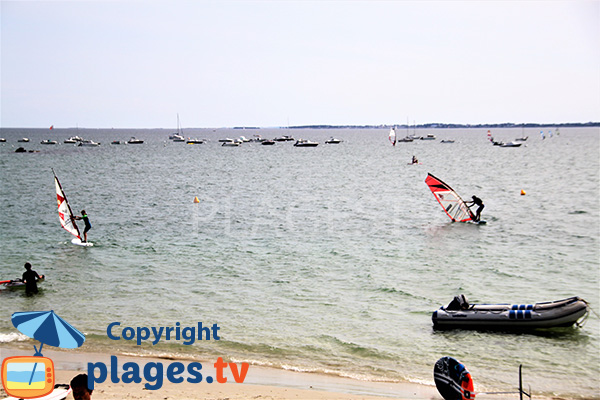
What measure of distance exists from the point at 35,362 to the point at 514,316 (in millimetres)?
12719

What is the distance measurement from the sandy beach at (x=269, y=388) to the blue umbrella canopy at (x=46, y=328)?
2258mm

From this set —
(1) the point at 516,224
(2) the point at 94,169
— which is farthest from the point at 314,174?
(1) the point at 516,224

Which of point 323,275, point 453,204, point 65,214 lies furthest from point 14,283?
point 453,204

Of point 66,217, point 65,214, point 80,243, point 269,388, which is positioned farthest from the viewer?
point 80,243

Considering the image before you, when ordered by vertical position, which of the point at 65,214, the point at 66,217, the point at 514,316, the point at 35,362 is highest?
the point at 35,362

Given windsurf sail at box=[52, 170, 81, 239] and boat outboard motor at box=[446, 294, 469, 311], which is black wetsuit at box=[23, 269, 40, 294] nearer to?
windsurf sail at box=[52, 170, 81, 239]

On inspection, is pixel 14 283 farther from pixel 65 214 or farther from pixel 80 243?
pixel 80 243

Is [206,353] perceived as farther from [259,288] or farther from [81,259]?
[81,259]

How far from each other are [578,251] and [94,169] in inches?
2671

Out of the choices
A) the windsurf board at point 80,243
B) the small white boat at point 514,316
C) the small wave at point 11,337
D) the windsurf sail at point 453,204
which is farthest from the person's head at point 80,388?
the windsurf sail at point 453,204

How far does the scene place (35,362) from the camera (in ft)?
29.4

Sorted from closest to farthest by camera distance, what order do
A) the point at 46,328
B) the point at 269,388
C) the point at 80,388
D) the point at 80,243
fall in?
the point at 80,388, the point at 46,328, the point at 269,388, the point at 80,243

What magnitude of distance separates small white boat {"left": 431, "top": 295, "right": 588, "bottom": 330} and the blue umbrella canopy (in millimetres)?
10472

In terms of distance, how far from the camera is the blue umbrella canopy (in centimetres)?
937
